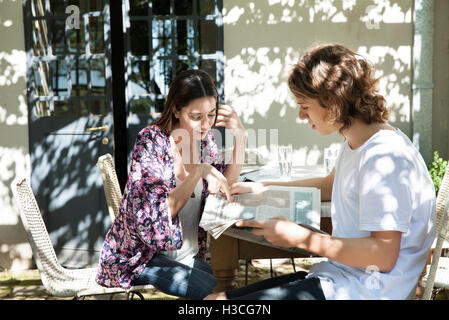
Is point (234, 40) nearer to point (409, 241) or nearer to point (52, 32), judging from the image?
point (52, 32)

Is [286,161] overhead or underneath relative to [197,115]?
underneath

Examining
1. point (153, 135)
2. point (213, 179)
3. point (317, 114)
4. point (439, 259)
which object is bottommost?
point (439, 259)

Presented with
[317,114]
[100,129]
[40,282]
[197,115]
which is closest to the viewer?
[317,114]

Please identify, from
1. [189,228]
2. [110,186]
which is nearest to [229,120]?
[189,228]

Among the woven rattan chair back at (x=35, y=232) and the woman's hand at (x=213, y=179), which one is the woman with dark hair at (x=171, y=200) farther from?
the woven rattan chair back at (x=35, y=232)

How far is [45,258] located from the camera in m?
2.31

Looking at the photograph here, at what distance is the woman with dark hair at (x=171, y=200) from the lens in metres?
1.94

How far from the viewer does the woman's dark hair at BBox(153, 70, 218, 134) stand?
2.16 metres

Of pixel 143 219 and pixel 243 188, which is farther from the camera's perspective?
pixel 243 188

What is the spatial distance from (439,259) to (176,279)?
1.23 metres

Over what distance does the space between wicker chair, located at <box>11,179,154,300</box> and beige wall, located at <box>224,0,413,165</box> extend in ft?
8.58

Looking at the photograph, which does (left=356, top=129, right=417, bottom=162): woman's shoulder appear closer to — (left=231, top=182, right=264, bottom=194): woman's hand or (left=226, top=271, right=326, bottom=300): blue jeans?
(left=226, top=271, right=326, bottom=300): blue jeans

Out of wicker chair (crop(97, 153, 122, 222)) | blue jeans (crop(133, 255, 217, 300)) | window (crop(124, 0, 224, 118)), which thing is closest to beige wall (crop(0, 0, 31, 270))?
window (crop(124, 0, 224, 118))

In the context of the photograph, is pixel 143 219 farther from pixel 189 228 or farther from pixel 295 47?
pixel 295 47
